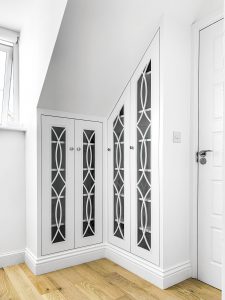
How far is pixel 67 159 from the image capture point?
2.34 meters

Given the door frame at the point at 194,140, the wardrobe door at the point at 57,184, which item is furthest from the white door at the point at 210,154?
the wardrobe door at the point at 57,184

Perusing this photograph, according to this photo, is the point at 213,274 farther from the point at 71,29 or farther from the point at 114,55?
the point at 71,29

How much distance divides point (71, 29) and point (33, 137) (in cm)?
97

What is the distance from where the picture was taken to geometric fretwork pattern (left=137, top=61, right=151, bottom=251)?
2104 mm

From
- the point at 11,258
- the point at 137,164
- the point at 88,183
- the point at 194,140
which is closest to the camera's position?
the point at 194,140

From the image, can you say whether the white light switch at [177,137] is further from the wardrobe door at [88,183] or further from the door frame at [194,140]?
the wardrobe door at [88,183]

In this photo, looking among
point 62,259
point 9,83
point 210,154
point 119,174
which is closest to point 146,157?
point 119,174

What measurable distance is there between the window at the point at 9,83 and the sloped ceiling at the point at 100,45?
2.14ft

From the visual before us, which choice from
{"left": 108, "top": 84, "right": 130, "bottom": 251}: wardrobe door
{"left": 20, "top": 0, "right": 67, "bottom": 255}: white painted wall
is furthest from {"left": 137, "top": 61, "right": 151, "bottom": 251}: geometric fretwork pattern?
{"left": 20, "top": 0, "right": 67, "bottom": 255}: white painted wall

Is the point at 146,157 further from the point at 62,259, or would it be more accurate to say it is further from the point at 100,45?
the point at 62,259

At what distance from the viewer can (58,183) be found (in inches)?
91.0

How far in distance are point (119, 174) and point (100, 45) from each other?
115 centimetres

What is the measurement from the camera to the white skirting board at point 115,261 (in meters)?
1.95

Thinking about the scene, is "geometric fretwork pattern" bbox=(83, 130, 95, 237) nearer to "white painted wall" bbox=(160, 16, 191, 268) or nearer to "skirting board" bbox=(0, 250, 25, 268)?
"skirting board" bbox=(0, 250, 25, 268)
